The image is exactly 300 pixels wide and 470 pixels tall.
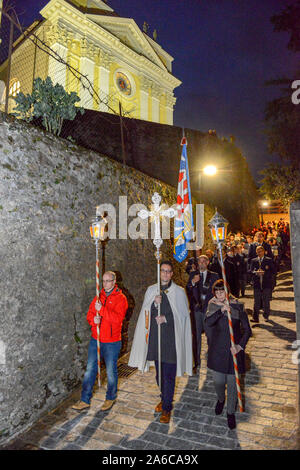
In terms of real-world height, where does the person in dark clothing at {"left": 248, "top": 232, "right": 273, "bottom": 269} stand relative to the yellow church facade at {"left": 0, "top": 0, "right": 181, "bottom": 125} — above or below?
below

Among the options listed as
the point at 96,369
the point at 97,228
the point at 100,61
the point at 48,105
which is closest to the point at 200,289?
the point at 97,228

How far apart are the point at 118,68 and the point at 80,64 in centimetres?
448

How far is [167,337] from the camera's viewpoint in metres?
4.61

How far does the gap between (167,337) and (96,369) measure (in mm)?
1304

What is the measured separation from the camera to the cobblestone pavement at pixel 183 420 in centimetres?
398

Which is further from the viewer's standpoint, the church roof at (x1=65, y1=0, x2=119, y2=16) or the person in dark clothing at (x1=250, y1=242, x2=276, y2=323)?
the church roof at (x1=65, y1=0, x2=119, y2=16)

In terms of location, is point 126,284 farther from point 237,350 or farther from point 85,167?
point 237,350

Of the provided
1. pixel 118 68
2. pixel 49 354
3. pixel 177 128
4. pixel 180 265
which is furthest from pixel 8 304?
pixel 118 68

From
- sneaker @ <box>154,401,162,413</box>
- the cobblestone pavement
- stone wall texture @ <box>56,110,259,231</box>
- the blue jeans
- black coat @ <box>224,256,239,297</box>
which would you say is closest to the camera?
the cobblestone pavement

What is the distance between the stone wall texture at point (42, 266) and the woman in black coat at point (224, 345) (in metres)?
2.57

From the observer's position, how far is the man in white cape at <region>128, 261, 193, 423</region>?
14.6 feet

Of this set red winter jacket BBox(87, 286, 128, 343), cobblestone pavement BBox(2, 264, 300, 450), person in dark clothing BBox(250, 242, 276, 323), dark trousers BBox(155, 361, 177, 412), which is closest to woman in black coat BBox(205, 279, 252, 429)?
cobblestone pavement BBox(2, 264, 300, 450)

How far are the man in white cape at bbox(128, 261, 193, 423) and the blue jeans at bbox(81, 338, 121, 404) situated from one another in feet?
1.09

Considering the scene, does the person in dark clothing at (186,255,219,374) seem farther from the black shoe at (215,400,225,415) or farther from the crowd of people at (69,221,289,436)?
the black shoe at (215,400,225,415)
